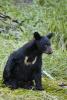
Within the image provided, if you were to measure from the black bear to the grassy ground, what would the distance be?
0.57ft

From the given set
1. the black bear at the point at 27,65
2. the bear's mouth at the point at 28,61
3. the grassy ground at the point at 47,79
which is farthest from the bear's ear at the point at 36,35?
the grassy ground at the point at 47,79

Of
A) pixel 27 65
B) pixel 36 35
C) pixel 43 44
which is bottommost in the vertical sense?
pixel 27 65

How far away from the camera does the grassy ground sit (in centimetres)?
648

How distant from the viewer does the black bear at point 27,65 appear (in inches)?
264

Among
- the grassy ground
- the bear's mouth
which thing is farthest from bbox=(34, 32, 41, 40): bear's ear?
the grassy ground

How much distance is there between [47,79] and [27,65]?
117cm

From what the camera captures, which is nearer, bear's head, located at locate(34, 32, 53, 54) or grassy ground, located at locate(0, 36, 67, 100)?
grassy ground, located at locate(0, 36, 67, 100)

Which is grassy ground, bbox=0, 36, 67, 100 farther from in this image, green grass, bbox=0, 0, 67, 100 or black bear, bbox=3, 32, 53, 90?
black bear, bbox=3, 32, 53, 90

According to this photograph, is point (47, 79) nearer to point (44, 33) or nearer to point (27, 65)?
point (27, 65)

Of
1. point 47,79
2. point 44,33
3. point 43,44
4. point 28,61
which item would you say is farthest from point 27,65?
point 44,33

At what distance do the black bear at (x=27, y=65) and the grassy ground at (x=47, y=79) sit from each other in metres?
0.17

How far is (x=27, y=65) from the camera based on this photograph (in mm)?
6754

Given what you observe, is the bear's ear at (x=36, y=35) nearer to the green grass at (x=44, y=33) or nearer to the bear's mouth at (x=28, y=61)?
the bear's mouth at (x=28, y=61)

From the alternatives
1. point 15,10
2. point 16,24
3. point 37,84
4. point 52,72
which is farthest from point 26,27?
point 37,84
